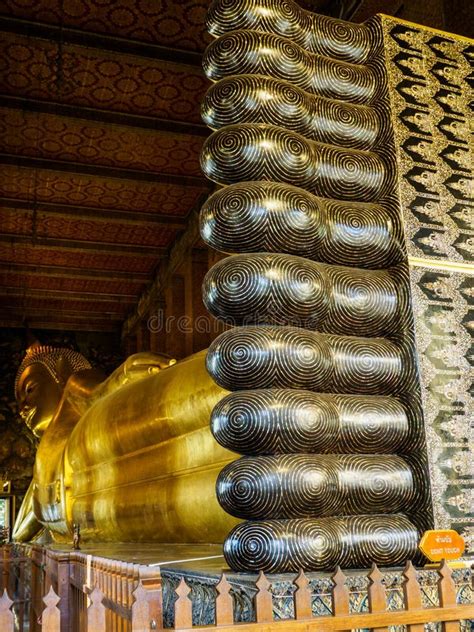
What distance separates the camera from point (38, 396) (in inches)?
253

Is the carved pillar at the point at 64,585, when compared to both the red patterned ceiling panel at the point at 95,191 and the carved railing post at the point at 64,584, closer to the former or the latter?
the carved railing post at the point at 64,584

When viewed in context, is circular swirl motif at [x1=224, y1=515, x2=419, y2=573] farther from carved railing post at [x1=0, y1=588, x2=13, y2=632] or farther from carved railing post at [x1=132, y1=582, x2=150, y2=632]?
carved railing post at [x1=0, y1=588, x2=13, y2=632]

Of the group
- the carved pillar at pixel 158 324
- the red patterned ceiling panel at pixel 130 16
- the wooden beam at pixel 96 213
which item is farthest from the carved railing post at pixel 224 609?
the carved pillar at pixel 158 324

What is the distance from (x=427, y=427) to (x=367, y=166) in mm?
934

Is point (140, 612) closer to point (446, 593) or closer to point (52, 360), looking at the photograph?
point (446, 593)

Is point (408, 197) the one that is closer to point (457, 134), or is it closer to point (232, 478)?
point (457, 134)

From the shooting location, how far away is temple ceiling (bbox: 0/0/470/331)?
223 inches

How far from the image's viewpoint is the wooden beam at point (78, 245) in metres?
9.91

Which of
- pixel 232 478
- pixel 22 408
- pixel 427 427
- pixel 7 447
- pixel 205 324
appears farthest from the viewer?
pixel 7 447

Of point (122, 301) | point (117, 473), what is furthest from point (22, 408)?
point (122, 301)

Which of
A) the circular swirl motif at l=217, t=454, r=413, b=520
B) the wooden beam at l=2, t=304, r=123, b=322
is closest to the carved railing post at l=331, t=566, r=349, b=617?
the circular swirl motif at l=217, t=454, r=413, b=520

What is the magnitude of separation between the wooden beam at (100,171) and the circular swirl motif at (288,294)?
20.3 feet

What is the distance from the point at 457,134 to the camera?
2711 mm

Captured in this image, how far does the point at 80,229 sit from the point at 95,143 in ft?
7.69
